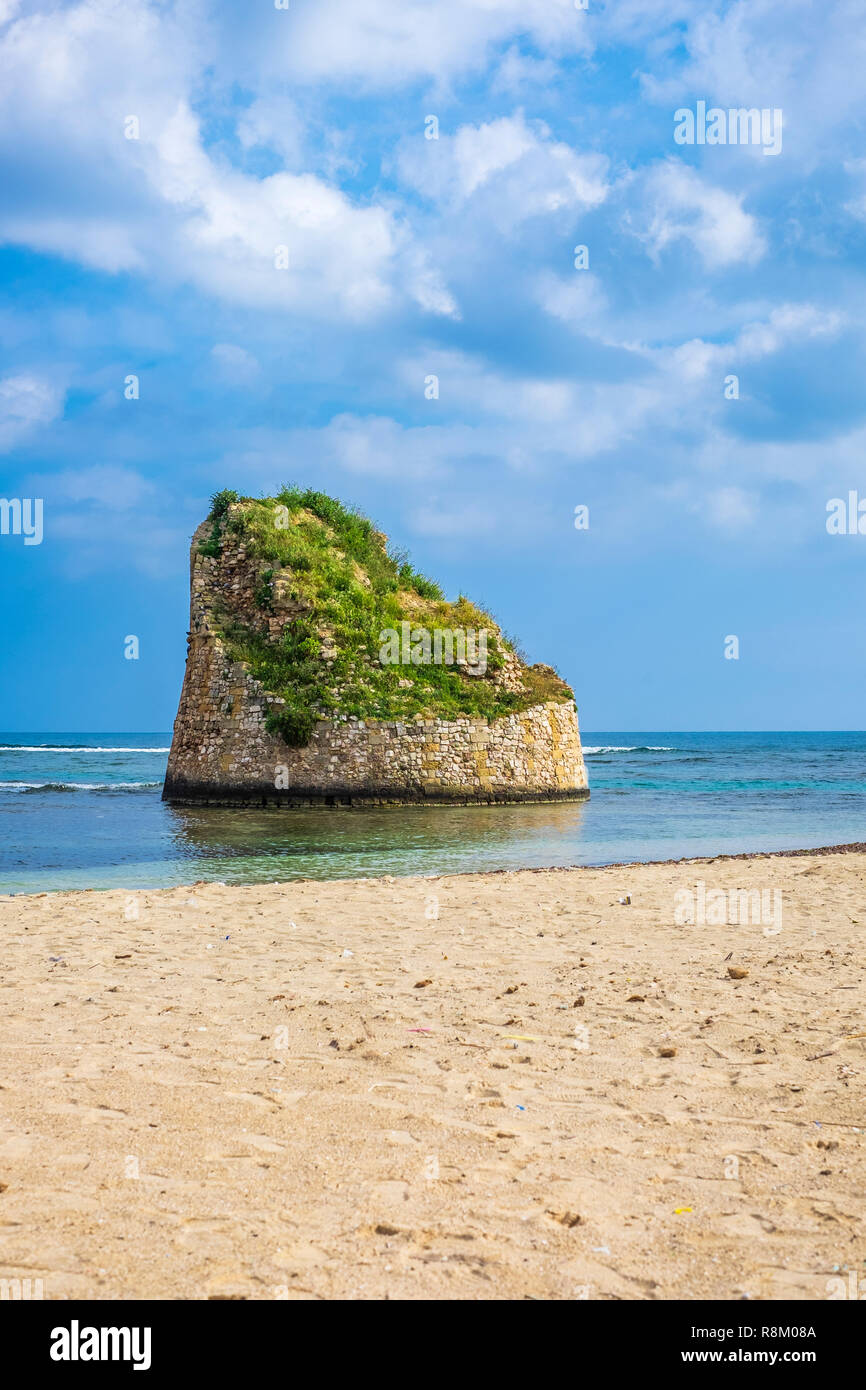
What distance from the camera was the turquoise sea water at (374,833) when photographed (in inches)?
584

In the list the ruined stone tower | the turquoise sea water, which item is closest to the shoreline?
the turquoise sea water

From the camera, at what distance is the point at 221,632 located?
96.4ft

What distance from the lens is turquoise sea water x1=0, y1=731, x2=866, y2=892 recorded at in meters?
14.8

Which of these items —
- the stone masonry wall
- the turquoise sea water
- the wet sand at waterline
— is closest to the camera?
the wet sand at waterline

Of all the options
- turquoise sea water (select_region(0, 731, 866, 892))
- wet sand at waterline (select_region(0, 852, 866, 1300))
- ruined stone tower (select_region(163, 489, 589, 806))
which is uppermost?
ruined stone tower (select_region(163, 489, 589, 806))

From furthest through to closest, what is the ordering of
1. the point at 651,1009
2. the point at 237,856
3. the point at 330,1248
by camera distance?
the point at 237,856
the point at 651,1009
the point at 330,1248

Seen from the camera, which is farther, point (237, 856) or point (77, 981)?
point (237, 856)

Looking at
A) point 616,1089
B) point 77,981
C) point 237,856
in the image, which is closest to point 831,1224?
point 616,1089

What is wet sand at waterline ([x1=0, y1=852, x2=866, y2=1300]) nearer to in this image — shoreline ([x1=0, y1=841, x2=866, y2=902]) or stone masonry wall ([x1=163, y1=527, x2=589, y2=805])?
shoreline ([x1=0, y1=841, x2=866, y2=902])

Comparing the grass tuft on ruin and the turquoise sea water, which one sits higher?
the grass tuft on ruin

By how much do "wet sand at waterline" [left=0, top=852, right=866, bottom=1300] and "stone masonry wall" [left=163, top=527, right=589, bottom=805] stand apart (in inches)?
712

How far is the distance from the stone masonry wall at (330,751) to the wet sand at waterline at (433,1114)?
18.1m
